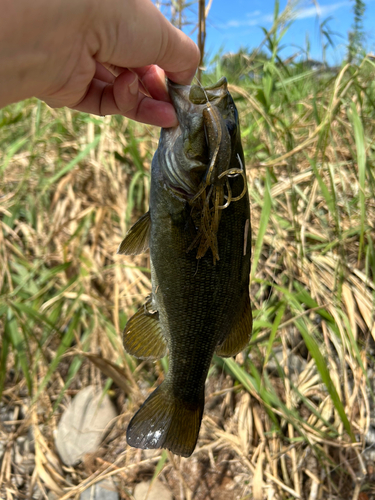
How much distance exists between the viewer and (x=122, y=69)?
62.5 inches

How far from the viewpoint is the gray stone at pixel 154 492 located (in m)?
2.45

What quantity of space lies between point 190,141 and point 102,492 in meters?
2.45

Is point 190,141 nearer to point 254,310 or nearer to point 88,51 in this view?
point 88,51

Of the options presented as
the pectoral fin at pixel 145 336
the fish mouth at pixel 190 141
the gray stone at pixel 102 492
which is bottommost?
the gray stone at pixel 102 492

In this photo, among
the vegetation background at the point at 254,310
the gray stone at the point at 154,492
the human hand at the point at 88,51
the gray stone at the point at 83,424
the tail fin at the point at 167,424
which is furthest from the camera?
the gray stone at the point at 83,424

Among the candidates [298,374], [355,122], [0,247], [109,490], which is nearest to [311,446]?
[298,374]

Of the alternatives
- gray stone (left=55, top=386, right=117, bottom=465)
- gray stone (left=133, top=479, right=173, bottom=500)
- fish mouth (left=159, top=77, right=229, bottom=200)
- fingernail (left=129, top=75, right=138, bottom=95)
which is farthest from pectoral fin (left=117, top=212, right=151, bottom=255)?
gray stone (left=133, top=479, right=173, bottom=500)

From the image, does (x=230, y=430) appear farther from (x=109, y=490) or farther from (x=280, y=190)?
(x=280, y=190)

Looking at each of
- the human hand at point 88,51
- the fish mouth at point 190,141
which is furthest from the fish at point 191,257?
the human hand at point 88,51

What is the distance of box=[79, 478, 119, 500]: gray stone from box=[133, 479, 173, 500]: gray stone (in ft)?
0.50

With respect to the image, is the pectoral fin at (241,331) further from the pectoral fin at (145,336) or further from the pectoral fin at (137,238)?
the pectoral fin at (137,238)

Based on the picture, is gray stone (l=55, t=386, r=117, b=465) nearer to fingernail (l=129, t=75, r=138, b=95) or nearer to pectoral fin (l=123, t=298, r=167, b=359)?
pectoral fin (l=123, t=298, r=167, b=359)

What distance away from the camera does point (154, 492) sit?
2.46m

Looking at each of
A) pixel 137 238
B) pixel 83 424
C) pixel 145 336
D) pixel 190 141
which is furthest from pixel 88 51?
pixel 83 424
